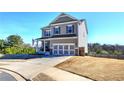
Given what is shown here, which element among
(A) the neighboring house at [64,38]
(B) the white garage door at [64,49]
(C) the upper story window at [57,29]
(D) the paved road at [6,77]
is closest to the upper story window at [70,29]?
(A) the neighboring house at [64,38]

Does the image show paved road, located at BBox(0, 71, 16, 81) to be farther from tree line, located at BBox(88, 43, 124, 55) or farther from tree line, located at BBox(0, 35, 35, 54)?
tree line, located at BBox(88, 43, 124, 55)

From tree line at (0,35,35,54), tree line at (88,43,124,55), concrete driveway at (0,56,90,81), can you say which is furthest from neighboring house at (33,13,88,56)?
concrete driveway at (0,56,90,81)

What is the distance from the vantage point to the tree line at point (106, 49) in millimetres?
12134

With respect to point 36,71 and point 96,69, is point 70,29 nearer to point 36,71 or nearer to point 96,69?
point 36,71

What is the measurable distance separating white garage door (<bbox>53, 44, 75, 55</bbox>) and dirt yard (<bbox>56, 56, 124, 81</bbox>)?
396 cm

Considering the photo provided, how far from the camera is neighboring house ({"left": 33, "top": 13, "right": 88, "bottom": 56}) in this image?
15453mm

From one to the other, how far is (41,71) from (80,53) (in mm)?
4380

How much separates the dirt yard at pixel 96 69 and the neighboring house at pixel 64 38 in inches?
140

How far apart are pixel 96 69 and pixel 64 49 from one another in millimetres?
6085
